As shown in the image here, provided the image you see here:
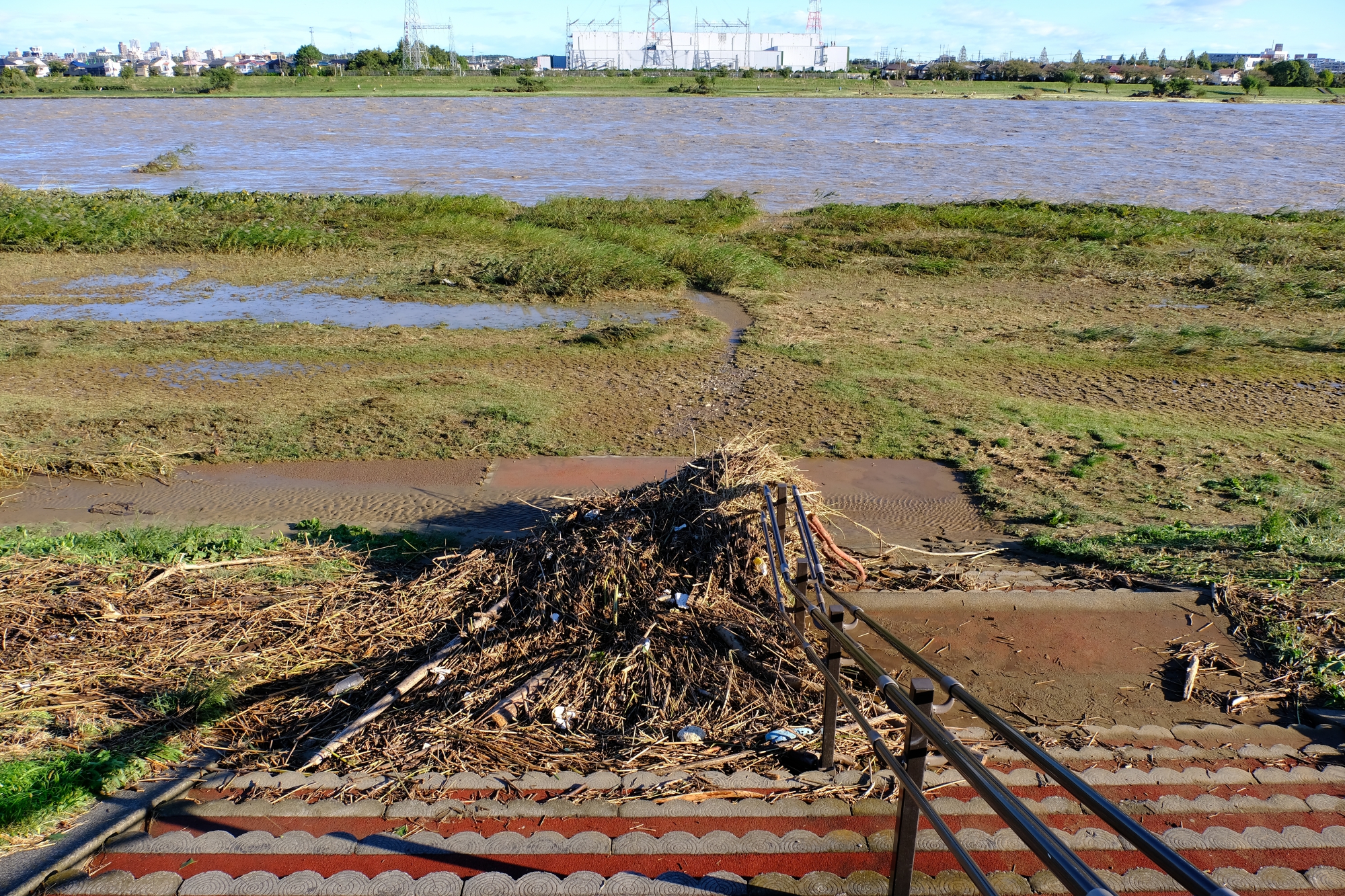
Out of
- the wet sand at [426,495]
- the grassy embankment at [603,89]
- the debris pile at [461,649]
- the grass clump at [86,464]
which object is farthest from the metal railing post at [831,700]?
the grassy embankment at [603,89]

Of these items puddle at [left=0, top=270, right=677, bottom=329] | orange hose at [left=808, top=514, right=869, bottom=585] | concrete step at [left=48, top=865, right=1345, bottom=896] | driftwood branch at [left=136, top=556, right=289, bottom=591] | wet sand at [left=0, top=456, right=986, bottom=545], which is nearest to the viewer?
concrete step at [left=48, top=865, right=1345, bottom=896]

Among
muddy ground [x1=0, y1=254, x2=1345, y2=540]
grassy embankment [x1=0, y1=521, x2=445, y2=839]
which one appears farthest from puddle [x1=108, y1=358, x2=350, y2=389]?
grassy embankment [x1=0, y1=521, x2=445, y2=839]

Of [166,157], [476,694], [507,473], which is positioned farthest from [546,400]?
[166,157]

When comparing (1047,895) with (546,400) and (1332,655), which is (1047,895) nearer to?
(1332,655)

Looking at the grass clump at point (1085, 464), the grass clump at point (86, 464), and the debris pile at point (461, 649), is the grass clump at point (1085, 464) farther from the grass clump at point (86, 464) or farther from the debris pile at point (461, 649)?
the grass clump at point (86, 464)

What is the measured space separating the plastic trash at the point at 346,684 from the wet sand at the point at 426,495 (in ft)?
8.07

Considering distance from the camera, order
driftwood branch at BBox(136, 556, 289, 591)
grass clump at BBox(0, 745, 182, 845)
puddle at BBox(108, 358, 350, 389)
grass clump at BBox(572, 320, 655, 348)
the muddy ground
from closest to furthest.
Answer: grass clump at BBox(0, 745, 182, 845) < driftwood branch at BBox(136, 556, 289, 591) < the muddy ground < puddle at BBox(108, 358, 350, 389) < grass clump at BBox(572, 320, 655, 348)

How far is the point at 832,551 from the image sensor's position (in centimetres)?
→ 585

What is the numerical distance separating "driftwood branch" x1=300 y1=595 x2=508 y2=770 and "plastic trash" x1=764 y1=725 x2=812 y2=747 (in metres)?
1.76

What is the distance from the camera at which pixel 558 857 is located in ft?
10.7

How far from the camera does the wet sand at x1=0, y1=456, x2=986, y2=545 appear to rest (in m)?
7.62

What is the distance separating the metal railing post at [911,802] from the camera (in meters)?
2.52

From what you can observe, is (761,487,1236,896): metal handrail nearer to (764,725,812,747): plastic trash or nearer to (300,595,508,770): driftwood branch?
(764,725,812,747): plastic trash

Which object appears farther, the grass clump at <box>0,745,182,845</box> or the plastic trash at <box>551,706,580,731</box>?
the plastic trash at <box>551,706,580,731</box>
